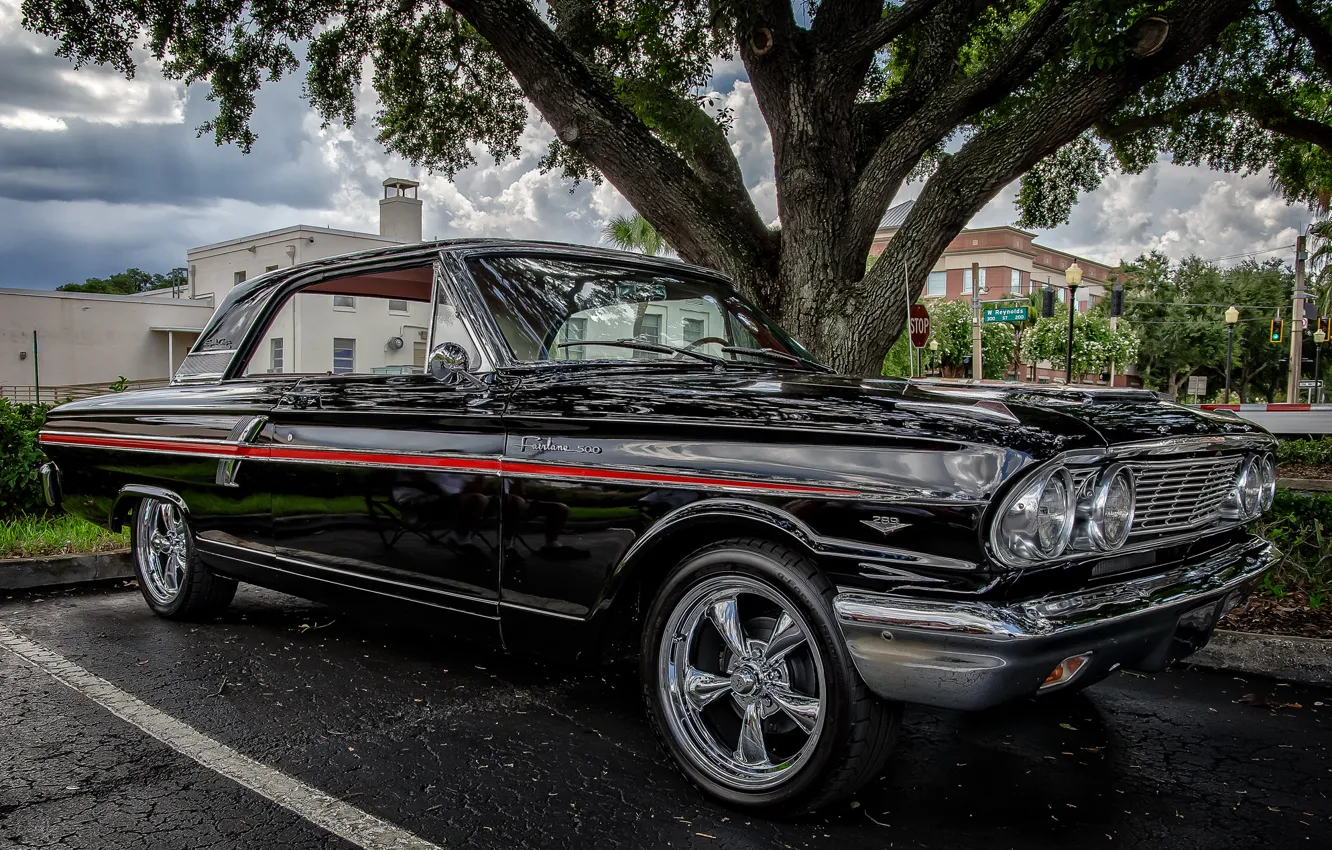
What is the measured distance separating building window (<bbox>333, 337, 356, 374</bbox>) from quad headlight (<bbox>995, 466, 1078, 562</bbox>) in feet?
8.91

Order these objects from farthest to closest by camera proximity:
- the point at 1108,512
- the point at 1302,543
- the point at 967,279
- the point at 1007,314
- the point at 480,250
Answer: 1. the point at 967,279
2. the point at 1007,314
3. the point at 1302,543
4. the point at 480,250
5. the point at 1108,512

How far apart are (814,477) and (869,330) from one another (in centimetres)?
538

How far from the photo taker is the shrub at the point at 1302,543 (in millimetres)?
5113

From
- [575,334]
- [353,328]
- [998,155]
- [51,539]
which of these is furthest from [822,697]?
[998,155]

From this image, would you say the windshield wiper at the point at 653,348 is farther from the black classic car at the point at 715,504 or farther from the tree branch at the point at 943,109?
the tree branch at the point at 943,109

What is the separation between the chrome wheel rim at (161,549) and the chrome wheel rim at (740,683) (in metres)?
3.11

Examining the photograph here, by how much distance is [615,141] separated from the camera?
8.02 meters

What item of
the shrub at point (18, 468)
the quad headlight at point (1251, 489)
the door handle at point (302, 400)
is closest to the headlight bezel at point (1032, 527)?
the quad headlight at point (1251, 489)

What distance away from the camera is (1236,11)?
7285mm

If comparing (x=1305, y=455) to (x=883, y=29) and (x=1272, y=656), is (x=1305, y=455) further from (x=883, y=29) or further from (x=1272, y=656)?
(x=1272, y=656)

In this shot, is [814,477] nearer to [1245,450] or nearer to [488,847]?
[488,847]

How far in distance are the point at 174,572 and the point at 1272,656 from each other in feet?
17.3

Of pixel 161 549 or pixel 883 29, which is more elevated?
pixel 883 29

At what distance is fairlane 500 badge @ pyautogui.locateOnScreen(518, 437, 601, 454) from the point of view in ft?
9.73
